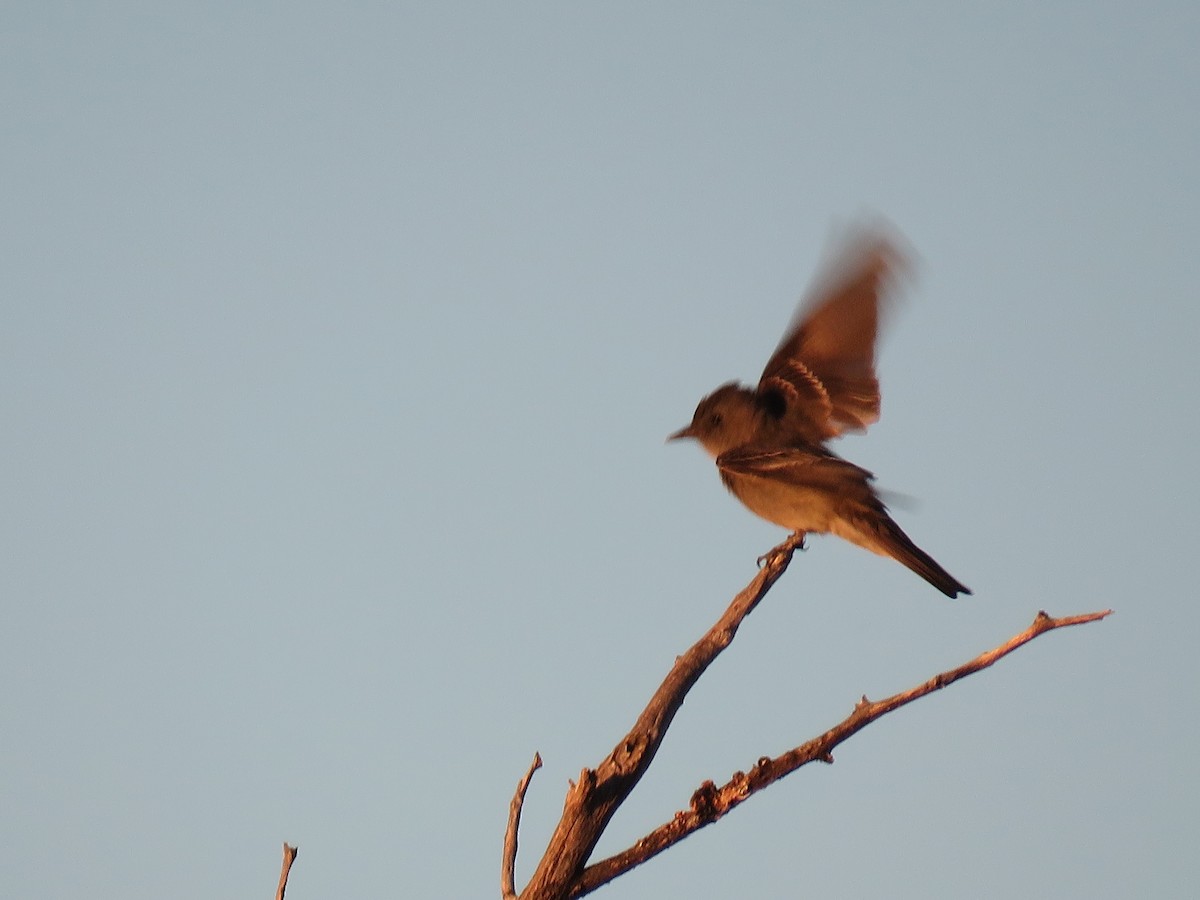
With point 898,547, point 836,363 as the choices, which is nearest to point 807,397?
point 836,363

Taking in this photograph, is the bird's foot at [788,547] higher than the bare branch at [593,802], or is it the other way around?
the bird's foot at [788,547]

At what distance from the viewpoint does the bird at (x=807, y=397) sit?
29.4 ft

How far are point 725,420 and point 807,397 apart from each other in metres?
0.60

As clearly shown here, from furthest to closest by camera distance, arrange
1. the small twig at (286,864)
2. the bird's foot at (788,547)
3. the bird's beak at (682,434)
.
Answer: the bird's beak at (682,434) < the bird's foot at (788,547) < the small twig at (286,864)

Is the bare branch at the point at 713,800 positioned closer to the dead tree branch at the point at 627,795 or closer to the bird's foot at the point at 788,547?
the dead tree branch at the point at 627,795

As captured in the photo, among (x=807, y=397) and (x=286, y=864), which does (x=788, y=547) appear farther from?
(x=286, y=864)

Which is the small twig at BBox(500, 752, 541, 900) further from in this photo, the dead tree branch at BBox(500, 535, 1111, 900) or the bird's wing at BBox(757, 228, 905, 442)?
the bird's wing at BBox(757, 228, 905, 442)

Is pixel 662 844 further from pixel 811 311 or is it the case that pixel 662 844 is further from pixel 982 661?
pixel 811 311

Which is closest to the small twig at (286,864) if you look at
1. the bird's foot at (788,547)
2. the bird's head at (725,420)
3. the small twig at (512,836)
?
the small twig at (512,836)

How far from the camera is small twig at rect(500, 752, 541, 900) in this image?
4820 millimetres

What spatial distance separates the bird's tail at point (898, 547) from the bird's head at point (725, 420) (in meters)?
1.17

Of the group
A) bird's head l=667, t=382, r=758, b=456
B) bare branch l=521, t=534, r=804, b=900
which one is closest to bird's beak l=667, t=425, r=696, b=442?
bird's head l=667, t=382, r=758, b=456

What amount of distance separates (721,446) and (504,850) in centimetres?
514

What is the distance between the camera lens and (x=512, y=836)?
16.0ft
